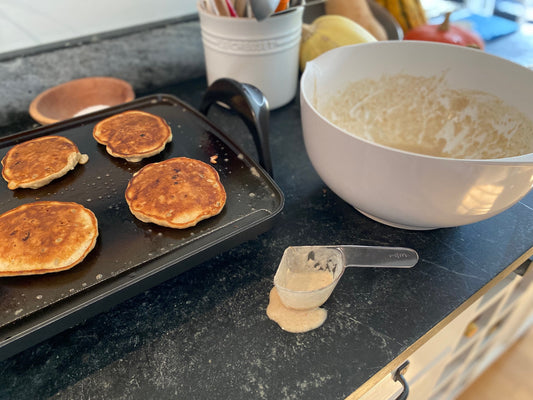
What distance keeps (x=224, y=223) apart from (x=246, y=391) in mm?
241

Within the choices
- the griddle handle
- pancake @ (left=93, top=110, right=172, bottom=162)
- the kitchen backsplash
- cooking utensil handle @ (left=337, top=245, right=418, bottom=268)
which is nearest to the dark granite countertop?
cooking utensil handle @ (left=337, top=245, right=418, bottom=268)

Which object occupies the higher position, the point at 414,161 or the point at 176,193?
the point at 414,161

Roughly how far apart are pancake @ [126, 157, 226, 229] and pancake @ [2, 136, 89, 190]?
13cm

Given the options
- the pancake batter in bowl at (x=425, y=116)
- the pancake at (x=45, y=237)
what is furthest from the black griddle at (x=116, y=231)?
the pancake batter in bowl at (x=425, y=116)

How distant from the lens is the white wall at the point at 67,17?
909 millimetres

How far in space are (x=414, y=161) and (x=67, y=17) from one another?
935mm

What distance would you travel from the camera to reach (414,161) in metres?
0.51

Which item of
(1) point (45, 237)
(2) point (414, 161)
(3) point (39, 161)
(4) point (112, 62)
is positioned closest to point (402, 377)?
(2) point (414, 161)

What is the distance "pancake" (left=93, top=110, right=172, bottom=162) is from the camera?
2.36 feet

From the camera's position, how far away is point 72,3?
957 millimetres

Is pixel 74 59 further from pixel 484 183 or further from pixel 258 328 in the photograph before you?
pixel 484 183

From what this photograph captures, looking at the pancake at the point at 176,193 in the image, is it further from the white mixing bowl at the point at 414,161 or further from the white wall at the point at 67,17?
the white wall at the point at 67,17

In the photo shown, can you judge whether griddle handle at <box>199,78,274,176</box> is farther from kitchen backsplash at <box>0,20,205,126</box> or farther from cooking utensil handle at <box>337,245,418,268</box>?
kitchen backsplash at <box>0,20,205,126</box>

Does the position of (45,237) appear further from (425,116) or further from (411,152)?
(425,116)
